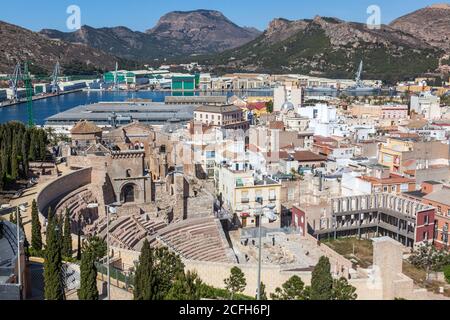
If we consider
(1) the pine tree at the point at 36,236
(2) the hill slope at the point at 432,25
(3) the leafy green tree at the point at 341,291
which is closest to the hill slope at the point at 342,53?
(2) the hill slope at the point at 432,25

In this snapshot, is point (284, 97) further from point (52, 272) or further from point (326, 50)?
point (326, 50)

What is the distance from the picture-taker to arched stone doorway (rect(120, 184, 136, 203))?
804 inches

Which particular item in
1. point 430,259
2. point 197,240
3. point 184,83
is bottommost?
point 430,259

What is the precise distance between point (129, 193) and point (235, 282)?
29.5 ft

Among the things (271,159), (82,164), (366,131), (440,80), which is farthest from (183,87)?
(82,164)

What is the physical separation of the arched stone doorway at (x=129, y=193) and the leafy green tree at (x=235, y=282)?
27.5ft

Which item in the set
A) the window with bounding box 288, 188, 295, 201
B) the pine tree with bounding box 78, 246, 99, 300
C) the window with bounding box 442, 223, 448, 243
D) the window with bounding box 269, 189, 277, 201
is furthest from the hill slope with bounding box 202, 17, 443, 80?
the pine tree with bounding box 78, 246, 99, 300

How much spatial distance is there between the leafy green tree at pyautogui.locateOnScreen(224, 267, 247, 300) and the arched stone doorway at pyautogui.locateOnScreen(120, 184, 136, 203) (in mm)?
8388

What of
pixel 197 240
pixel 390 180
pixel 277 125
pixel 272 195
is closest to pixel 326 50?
pixel 277 125

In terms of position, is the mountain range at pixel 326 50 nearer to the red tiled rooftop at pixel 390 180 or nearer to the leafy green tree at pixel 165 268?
the red tiled rooftop at pixel 390 180

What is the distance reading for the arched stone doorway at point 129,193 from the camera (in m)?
20.4

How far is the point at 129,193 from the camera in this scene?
67.3 ft
